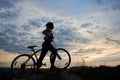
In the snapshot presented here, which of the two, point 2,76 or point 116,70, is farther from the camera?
point 2,76

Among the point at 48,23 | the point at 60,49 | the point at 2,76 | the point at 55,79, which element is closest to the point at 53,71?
the point at 55,79

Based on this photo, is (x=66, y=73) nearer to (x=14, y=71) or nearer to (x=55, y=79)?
(x=55, y=79)

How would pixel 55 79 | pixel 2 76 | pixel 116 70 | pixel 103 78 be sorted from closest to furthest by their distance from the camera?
pixel 55 79 < pixel 103 78 < pixel 116 70 < pixel 2 76

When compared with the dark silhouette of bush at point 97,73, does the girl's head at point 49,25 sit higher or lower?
higher

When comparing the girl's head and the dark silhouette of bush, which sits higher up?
the girl's head

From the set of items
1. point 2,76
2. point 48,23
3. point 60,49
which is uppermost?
point 48,23

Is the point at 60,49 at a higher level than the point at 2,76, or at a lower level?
higher

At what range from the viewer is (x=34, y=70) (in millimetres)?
14844

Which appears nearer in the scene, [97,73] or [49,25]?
[49,25]

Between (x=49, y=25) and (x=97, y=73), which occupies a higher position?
(x=49, y=25)

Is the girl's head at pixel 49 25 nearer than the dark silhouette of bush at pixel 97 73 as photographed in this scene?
Yes

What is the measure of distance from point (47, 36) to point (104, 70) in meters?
3.92

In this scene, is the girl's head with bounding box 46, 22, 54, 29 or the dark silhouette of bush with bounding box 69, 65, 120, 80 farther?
the dark silhouette of bush with bounding box 69, 65, 120, 80

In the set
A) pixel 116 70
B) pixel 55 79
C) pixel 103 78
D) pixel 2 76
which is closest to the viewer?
pixel 55 79
